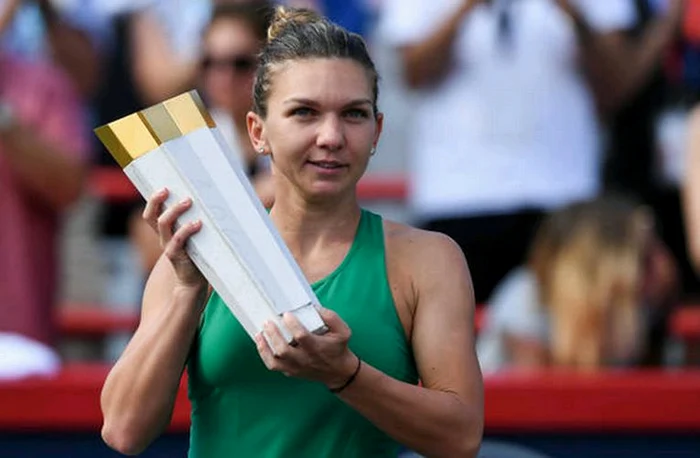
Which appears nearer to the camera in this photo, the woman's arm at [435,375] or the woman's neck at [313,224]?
the woman's arm at [435,375]

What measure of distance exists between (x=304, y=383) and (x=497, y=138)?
11.3ft

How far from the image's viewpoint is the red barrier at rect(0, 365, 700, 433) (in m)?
4.56

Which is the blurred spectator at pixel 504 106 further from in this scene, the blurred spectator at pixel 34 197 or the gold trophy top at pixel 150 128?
the gold trophy top at pixel 150 128

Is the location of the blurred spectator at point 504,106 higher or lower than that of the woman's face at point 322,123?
lower

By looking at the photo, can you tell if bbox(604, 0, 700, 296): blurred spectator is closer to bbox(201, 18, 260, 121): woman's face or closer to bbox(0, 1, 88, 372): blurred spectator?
bbox(201, 18, 260, 121): woman's face

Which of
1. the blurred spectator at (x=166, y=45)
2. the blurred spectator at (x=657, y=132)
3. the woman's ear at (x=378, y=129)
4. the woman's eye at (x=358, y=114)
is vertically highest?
the woman's eye at (x=358, y=114)

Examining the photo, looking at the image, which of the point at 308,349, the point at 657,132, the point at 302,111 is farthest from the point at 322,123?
the point at 657,132

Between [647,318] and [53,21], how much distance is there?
252 centimetres

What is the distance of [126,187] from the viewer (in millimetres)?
6945

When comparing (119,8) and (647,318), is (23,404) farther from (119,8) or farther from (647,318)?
(119,8)

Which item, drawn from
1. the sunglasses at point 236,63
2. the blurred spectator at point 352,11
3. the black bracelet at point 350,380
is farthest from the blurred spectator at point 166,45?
the black bracelet at point 350,380

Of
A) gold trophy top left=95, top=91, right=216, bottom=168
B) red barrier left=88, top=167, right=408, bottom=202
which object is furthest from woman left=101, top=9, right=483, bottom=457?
red barrier left=88, top=167, right=408, bottom=202

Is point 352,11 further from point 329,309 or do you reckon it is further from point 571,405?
point 329,309

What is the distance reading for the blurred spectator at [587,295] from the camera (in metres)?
5.28
